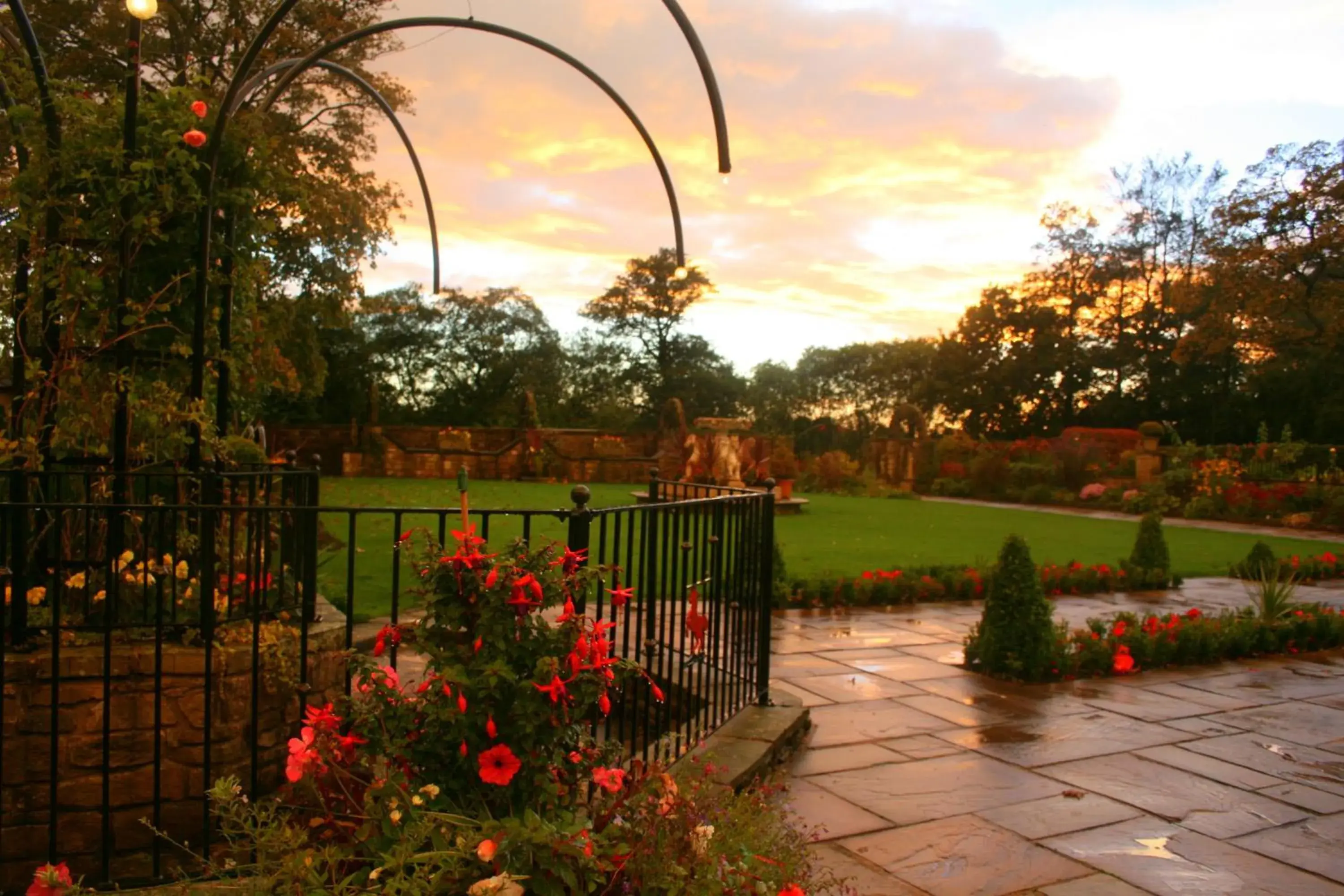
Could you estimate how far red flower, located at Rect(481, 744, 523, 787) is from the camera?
2.12 m

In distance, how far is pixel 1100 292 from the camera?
125ft

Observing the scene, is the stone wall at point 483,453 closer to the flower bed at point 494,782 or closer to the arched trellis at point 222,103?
the arched trellis at point 222,103

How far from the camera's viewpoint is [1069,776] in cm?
428

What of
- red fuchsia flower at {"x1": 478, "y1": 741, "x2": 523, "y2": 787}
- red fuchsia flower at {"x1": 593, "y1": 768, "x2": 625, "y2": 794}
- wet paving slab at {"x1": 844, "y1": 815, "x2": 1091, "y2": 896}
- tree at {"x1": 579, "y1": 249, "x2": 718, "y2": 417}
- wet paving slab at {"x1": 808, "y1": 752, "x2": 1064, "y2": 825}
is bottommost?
wet paving slab at {"x1": 808, "y1": 752, "x2": 1064, "y2": 825}

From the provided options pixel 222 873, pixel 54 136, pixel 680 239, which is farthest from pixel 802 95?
pixel 222 873

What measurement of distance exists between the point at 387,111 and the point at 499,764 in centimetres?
534

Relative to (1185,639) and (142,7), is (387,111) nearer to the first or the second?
(142,7)

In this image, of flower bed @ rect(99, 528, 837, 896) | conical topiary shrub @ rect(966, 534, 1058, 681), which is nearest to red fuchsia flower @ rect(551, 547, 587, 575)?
flower bed @ rect(99, 528, 837, 896)

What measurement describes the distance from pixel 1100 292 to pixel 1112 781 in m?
37.8

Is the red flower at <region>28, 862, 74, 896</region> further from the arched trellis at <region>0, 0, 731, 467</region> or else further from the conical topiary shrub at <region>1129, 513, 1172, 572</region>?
the conical topiary shrub at <region>1129, 513, 1172, 572</region>

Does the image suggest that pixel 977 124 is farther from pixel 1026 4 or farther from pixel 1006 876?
pixel 1006 876

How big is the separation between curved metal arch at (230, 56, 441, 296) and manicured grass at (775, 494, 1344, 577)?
4.58 metres

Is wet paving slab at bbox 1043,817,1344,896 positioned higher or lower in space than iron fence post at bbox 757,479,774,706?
lower

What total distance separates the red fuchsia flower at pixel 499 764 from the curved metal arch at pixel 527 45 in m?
4.10
